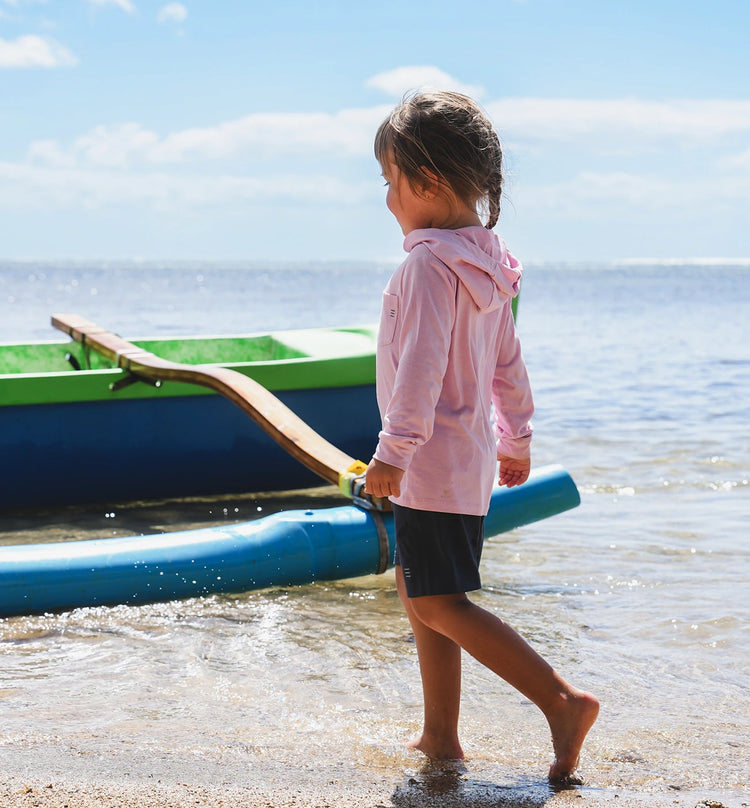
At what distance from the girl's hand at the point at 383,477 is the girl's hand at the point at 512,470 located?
0.42m

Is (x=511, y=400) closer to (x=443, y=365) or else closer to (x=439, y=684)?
(x=443, y=365)

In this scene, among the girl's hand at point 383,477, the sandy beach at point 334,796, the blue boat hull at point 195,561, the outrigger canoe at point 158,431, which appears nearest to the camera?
the sandy beach at point 334,796

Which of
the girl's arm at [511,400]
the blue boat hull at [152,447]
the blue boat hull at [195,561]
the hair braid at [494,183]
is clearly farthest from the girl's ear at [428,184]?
the blue boat hull at [152,447]

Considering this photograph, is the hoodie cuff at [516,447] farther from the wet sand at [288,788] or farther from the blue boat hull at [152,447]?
the blue boat hull at [152,447]

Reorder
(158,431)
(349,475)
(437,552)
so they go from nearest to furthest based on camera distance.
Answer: (437,552) < (349,475) < (158,431)

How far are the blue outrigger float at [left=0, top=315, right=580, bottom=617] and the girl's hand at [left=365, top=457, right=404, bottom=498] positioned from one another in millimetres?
1528

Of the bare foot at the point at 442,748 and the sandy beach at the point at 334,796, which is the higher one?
the sandy beach at the point at 334,796

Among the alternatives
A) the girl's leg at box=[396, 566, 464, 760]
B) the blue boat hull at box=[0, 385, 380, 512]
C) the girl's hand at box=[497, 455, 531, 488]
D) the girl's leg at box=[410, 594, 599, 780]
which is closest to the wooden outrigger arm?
the blue boat hull at box=[0, 385, 380, 512]

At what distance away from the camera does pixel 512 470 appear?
2.13m

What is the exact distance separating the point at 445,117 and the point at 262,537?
184 cm

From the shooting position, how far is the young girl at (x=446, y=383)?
178 cm

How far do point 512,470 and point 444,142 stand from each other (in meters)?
0.72

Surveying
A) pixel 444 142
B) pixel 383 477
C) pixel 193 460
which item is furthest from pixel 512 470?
pixel 193 460

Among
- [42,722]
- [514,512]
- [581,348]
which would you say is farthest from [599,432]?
[581,348]
